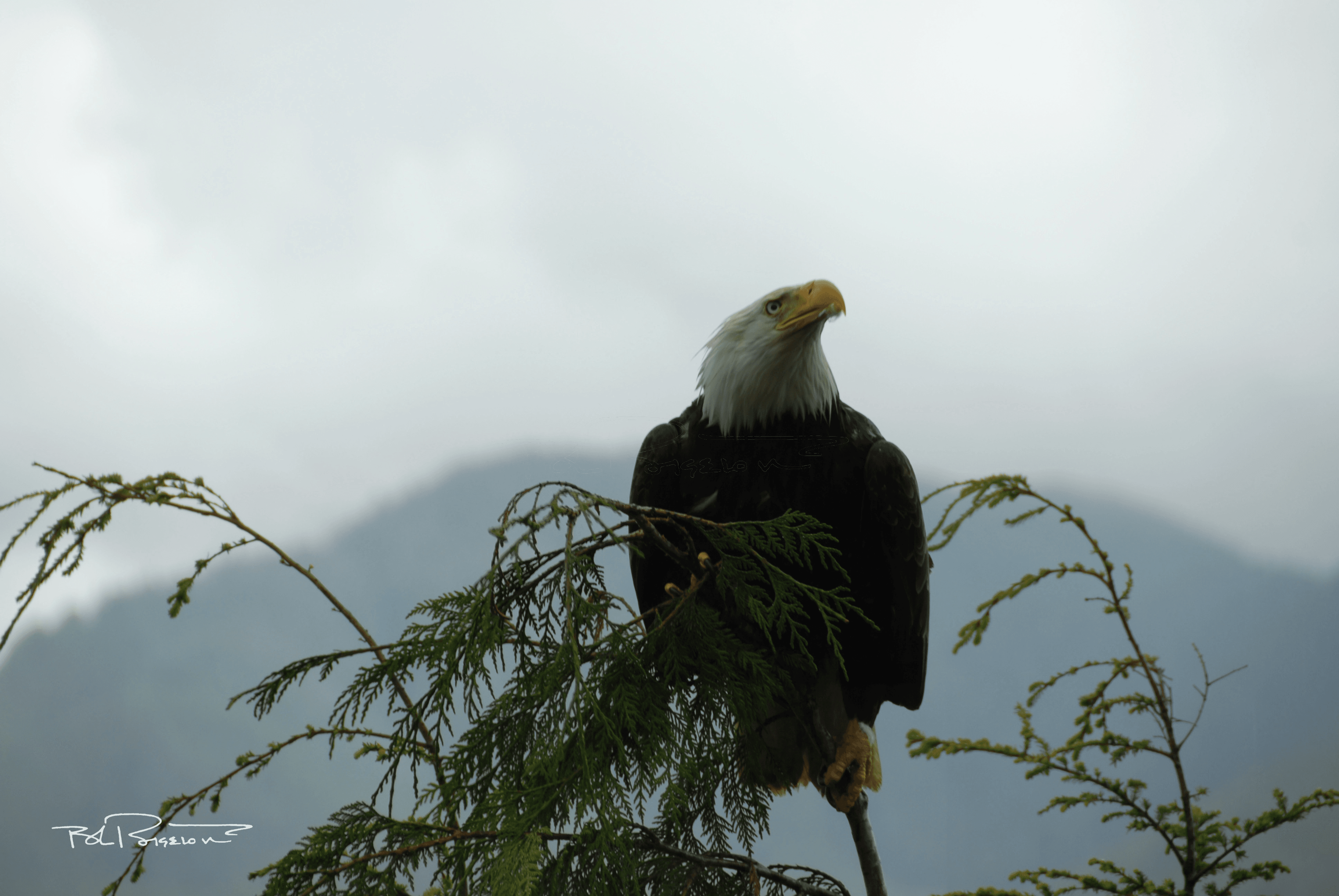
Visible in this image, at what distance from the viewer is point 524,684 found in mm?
1071

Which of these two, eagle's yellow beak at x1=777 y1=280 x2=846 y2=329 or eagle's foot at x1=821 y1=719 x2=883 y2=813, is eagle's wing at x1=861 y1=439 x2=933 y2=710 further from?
eagle's yellow beak at x1=777 y1=280 x2=846 y2=329

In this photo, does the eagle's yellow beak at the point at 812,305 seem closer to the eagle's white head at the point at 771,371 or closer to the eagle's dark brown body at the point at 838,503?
the eagle's white head at the point at 771,371

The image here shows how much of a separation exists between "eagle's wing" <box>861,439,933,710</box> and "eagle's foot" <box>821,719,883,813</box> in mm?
144

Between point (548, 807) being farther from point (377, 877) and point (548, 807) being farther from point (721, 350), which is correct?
point (721, 350)

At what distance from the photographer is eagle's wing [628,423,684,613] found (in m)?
1.78

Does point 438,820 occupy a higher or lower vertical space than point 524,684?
lower

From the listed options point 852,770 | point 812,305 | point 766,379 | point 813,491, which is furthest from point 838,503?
point 852,770

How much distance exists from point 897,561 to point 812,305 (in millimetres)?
604

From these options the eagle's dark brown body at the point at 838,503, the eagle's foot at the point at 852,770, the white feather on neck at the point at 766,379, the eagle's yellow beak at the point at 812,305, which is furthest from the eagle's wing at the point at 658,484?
the eagle's foot at the point at 852,770

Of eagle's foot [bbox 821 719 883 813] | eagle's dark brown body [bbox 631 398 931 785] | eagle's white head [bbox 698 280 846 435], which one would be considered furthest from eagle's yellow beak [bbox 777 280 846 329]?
eagle's foot [bbox 821 719 883 813]

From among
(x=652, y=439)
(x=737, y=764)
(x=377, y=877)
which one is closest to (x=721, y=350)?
(x=652, y=439)

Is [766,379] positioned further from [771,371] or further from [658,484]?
[658,484]

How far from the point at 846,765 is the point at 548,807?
102 centimetres

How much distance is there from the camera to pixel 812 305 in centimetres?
170
